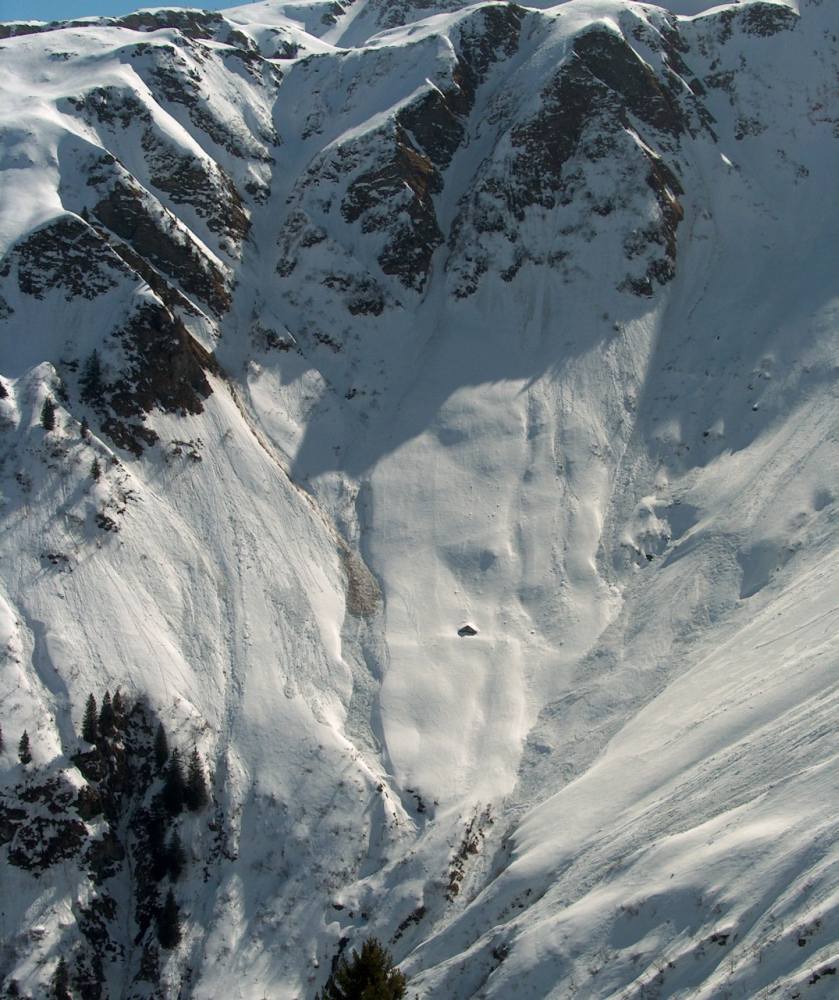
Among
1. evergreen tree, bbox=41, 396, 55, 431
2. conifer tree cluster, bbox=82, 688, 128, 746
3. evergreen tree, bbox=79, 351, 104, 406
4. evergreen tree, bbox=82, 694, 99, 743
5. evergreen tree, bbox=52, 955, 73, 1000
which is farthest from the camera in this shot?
evergreen tree, bbox=79, 351, 104, 406

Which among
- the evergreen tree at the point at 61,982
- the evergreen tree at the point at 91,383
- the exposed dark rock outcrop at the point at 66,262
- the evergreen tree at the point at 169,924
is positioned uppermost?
the exposed dark rock outcrop at the point at 66,262

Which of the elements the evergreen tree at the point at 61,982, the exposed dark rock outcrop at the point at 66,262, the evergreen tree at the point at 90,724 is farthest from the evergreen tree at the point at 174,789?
the exposed dark rock outcrop at the point at 66,262

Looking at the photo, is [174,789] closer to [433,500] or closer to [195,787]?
[195,787]

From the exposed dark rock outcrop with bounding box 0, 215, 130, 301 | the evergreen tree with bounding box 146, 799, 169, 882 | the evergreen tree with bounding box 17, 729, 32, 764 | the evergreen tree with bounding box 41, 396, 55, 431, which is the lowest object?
the evergreen tree with bounding box 146, 799, 169, 882

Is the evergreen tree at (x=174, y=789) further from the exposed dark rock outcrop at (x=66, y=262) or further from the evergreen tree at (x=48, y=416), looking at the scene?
the exposed dark rock outcrop at (x=66, y=262)

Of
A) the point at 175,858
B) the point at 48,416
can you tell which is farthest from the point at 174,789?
the point at 48,416

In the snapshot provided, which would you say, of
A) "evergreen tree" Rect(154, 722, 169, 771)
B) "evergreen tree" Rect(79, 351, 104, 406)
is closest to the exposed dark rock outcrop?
"evergreen tree" Rect(79, 351, 104, 406)

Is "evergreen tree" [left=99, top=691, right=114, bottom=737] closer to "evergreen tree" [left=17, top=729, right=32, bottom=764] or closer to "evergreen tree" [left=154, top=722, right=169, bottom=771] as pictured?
"evergreen tree" [left=154, top=722, right=169, bottom=771]
